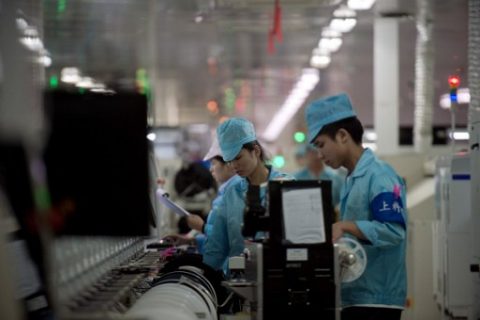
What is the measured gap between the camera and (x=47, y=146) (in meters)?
3.21

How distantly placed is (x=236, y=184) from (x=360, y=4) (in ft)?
21.3

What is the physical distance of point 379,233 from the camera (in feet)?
13.1

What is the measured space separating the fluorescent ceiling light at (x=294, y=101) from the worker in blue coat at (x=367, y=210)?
15022mm

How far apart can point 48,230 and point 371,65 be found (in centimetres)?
1640

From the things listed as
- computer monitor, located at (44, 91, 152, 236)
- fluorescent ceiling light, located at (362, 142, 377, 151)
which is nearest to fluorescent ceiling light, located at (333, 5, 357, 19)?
fluorescent ceiling light, located at (362, 142, 377, 151)

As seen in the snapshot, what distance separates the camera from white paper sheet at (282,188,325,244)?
11.7 feet

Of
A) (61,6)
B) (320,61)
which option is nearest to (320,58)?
(320,61)

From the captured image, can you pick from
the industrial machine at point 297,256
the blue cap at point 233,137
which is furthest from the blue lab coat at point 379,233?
the blue cap at point 233,137

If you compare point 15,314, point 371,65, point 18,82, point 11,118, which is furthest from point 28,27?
point 371,65

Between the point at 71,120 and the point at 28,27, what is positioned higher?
the point at 28,27

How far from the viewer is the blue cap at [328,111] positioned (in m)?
4.15

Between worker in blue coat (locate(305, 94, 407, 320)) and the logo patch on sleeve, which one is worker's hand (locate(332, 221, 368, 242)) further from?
the logo patch on sleeve

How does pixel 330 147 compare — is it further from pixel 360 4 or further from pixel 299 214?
pixel 360 4

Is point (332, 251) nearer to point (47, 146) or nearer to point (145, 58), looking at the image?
point (47, 146)
